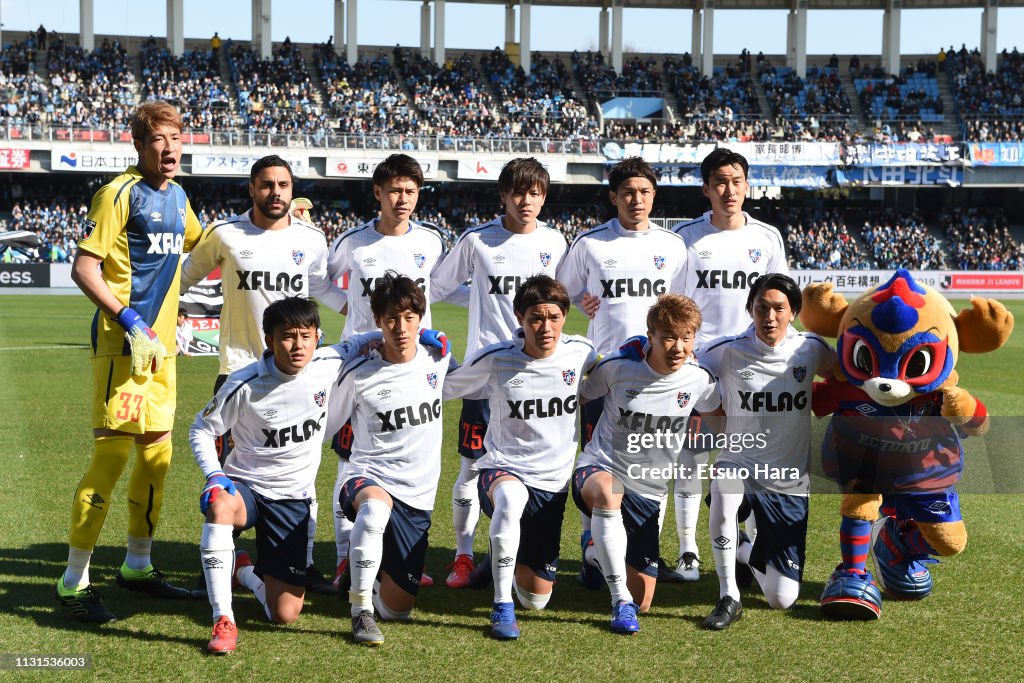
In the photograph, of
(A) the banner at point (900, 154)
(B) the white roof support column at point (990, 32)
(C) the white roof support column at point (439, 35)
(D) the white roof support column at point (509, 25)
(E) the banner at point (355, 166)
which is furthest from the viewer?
(D) the white roof support column at point (509, 25)

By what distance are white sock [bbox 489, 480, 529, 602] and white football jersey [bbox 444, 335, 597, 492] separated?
185 millimetres

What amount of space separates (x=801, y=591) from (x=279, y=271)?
339 centimetres

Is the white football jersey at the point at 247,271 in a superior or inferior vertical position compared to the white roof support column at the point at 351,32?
inferior

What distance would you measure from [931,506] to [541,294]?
7.41ft

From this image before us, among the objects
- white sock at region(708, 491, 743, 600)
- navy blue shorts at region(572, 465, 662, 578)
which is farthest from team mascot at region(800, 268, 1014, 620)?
navy blue shorts at region(572, 465, 662, 578)

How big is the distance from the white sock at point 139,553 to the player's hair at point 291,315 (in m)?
1.39

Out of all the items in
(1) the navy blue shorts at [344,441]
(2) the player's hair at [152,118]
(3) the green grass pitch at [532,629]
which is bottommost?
(3) the green grass pitch at [532,629]

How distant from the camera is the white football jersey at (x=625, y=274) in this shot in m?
6.15

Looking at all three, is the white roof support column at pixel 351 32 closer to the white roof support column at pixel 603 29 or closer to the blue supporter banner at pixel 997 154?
the white roof support column at pixel 603 29

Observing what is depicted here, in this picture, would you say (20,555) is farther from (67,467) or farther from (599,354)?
(599,354)

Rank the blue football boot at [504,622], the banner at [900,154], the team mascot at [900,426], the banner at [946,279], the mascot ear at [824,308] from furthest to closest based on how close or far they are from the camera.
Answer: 1. the banner at [900,154]
2. the banner at [946,279]
3. the mascot ear at [824,308]
4. the team mascot at [900,426]
5. the blue football boot at [504,622]

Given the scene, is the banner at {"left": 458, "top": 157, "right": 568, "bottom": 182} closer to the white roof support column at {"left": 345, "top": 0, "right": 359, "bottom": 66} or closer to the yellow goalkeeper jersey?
the white roof support column at {"left": 345, "top": 0, "right": 359, "bottom": 66}

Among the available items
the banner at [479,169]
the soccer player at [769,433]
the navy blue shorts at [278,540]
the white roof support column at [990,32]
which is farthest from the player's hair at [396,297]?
the white roof support column at [990,32]

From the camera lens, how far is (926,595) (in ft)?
18.5
